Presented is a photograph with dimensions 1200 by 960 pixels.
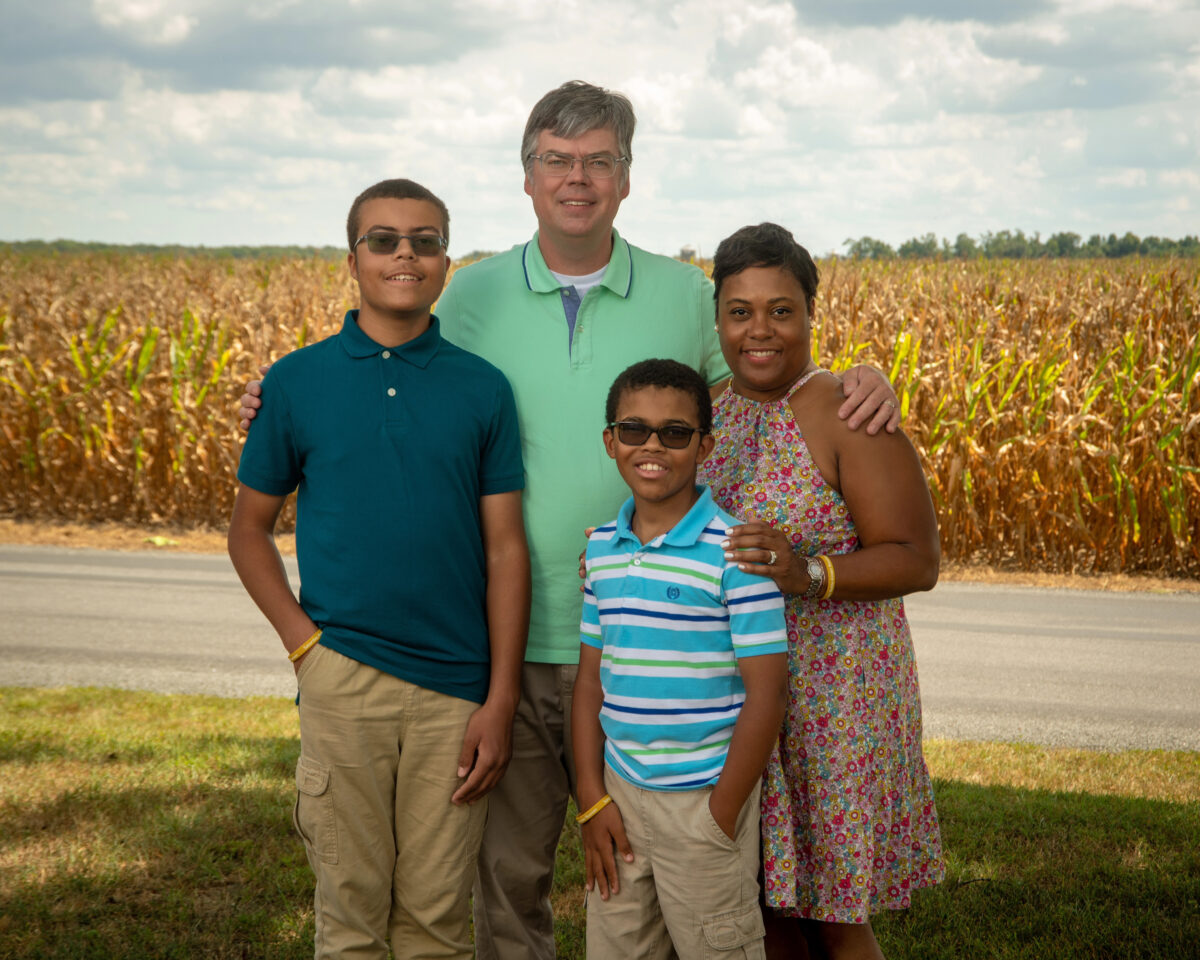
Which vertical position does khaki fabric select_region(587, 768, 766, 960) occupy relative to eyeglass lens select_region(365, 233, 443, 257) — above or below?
below

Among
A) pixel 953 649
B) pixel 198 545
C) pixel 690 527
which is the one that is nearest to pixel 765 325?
pixel 690 527

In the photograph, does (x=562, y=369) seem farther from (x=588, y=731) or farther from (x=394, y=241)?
(x=588, y=731)

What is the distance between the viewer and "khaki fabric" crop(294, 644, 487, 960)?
2.37 metres

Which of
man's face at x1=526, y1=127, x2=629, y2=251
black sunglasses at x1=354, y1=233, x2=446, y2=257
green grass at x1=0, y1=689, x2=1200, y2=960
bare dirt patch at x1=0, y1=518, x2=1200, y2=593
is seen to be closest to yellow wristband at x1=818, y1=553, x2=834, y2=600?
man's face at x1=526, y1=127, x2=629, y2=251

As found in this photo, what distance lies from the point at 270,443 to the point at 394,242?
1.77 feet

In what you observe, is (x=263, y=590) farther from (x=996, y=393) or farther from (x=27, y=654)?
(x=996, y=393)

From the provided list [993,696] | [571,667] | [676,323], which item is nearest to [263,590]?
[571,667]

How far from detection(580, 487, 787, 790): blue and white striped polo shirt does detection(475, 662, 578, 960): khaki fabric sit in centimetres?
54

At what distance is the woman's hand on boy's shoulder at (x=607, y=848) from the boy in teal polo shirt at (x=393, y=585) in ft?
1.05

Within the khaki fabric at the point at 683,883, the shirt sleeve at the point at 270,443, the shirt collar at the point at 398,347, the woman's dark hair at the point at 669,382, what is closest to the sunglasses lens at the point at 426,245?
the shirt collar at the point at 398,347

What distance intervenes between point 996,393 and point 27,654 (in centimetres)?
859

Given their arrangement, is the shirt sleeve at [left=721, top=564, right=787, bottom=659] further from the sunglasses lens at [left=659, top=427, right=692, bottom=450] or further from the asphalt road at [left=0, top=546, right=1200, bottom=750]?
the asphalt road at [left=0, top=546, right=1200, bottom=750]

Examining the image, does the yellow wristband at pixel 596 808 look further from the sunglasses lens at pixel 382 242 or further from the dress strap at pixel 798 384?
the sunglasses lens at pixel 382 242

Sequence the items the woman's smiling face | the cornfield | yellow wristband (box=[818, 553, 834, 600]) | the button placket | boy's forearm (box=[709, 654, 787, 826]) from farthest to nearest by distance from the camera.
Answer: the cornfield
the button placket
the woman's smiling face
yellow wristband (box=[818, 553, 834, 600])
boy's forearm (box=[709, 654, 787, 826])
